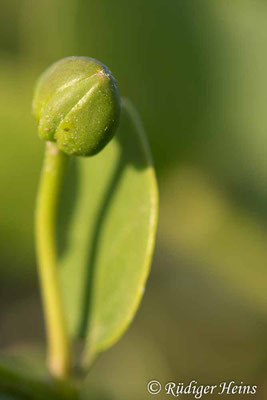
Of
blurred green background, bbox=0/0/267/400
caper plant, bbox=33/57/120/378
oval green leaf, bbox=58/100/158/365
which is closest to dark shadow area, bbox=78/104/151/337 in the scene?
oval green leaf, bbox=58/100/158/365

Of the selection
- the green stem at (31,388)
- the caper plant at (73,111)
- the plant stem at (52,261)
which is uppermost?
the caper plant at (73,111)

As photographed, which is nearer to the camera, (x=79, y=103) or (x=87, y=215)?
(x=79, y=103)

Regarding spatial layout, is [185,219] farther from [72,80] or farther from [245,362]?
[72,80]

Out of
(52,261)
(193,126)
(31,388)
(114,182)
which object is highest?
(193,126)

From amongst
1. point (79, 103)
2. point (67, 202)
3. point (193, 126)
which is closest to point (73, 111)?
point (79, 103)

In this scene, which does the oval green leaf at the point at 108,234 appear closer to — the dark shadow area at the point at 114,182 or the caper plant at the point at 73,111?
the dark shadow area at the point at 114,182

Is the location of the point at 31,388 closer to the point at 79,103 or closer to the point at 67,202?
Answer: the point at 67,202

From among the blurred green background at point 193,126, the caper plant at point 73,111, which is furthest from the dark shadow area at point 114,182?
the blurred green background at point 193,126

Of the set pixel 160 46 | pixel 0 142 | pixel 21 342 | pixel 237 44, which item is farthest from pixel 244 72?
pixel 21 342
